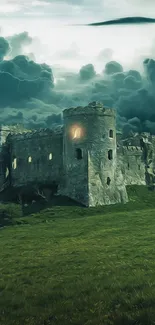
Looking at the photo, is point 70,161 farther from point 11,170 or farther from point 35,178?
point 11,170

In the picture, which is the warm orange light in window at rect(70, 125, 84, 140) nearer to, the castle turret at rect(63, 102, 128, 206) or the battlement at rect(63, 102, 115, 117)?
the castle turret at rect(63, 102, 128, 206)

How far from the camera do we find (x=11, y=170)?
225 feet

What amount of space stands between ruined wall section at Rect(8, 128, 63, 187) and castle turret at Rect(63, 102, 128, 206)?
3398 mm

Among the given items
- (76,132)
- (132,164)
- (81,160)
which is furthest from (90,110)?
(132,164)

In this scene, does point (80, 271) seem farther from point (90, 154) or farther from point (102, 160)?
point (102, 160)

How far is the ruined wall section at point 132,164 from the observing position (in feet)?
214

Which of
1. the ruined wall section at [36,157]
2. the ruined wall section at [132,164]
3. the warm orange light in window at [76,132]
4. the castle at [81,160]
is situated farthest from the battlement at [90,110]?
the ruined wall section at [132,164]

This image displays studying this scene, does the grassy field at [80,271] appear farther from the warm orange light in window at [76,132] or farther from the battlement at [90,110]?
the battlement at [90,110]

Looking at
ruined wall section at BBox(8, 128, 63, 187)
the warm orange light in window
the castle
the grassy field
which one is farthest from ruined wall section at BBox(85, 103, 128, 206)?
the grassy field

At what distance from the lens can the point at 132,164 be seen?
220 feet

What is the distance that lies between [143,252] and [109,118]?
3388 centimetres

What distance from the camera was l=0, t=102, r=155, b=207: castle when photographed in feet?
184

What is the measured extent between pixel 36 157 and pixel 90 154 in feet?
35.2

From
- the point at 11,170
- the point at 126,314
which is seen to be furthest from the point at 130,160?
the point at 126,314
